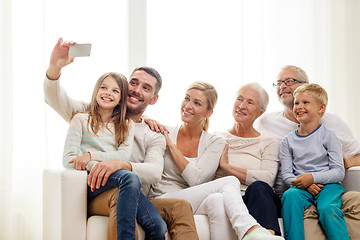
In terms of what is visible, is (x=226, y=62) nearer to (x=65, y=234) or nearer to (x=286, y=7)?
(x=286, y=7)

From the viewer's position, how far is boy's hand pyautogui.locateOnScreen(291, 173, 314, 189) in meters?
2.29

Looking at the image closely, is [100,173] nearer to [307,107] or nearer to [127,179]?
[127,179]

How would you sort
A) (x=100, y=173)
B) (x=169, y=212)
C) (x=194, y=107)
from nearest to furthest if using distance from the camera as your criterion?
(x=100, y=173) < (x=169, y=212) < (x=194, y=107)

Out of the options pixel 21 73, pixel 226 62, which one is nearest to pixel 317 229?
pixel 226 62

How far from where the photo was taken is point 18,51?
282 centimetres

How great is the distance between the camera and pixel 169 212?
2070 mm

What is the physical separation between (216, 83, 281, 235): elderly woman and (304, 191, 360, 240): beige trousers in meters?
0.16

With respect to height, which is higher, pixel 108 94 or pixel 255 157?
pixel 108 94

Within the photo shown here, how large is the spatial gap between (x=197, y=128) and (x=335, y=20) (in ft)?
5.56

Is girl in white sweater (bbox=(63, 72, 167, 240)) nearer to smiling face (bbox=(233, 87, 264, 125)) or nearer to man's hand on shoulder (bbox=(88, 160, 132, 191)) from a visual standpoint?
man's hand on shoulder (bbox=(88, 160, 132, 191))

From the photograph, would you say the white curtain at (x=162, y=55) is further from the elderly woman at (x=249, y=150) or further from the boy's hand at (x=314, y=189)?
the boy's hand at (x=314, y=189)

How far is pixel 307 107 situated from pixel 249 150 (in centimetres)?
41

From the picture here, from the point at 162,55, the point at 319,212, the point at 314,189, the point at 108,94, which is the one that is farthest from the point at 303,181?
the point at 162,55

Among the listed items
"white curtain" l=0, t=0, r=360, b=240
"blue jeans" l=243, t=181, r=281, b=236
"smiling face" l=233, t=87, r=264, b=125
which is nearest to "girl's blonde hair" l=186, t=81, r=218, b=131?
"smiling face" l=233, t=87, r=264, b=125
